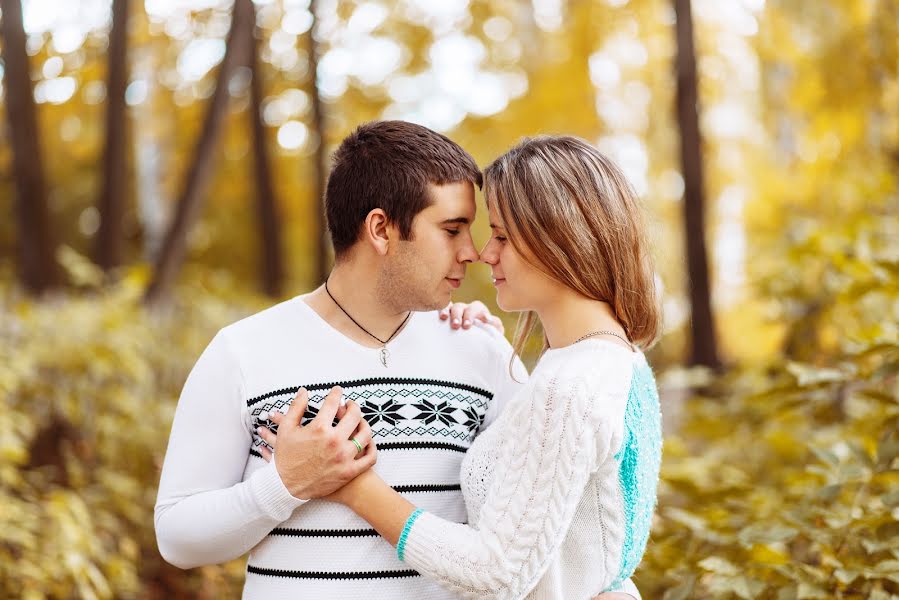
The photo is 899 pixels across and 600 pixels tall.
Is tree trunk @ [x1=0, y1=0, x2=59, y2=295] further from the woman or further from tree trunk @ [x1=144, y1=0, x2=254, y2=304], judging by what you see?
the woman

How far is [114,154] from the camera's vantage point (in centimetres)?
939

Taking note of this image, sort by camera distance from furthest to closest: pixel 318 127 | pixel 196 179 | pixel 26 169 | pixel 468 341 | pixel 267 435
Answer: pixel 318 127 < pixel 196 179 < pixel 26 169 < pixel 468 341 < pixel 267 435

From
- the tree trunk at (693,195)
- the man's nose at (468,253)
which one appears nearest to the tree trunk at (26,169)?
the tree trunk at (693,195)

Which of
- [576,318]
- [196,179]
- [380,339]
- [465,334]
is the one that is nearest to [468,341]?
[465,334]

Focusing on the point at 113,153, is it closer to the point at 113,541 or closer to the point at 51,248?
the point at 51,248

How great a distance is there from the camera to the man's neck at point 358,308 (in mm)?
2199

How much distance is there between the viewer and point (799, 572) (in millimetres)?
2504

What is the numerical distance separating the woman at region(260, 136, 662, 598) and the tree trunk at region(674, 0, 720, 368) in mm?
7431

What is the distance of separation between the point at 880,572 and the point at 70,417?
4.98 metres

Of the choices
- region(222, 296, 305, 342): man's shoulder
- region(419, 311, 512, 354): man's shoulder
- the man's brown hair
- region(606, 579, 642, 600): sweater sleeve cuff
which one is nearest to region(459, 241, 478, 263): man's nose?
the man's brown hair

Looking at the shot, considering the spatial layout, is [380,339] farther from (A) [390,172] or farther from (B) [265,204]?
(B) [265,204]

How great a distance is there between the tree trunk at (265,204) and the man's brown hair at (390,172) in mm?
11332

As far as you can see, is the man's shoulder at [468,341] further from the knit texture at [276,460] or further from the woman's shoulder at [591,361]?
the woman's shoulder at [591,361]

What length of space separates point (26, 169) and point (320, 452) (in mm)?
7861
